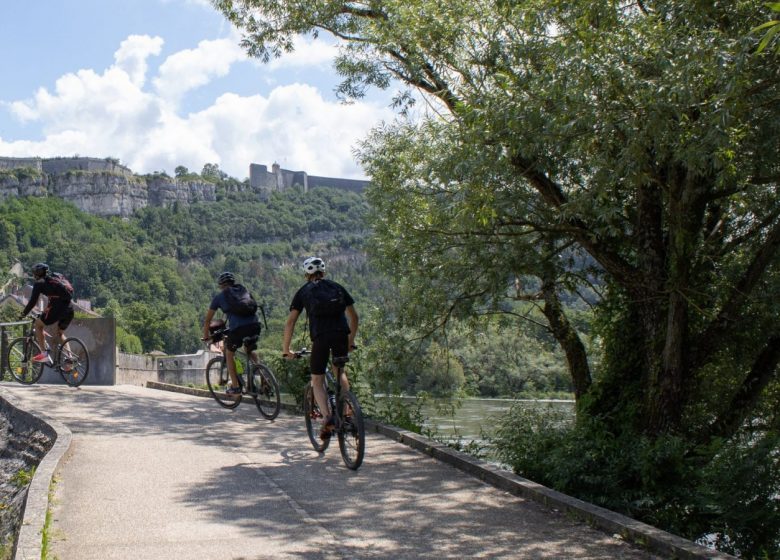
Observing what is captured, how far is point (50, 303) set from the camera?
13.2 m

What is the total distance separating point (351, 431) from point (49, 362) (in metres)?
7.64

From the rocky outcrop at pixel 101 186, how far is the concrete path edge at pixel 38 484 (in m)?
170

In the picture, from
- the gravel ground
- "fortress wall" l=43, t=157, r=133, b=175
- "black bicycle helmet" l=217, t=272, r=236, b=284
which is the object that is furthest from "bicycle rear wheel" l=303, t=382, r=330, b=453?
"fortress wall" l=43, t=157, r=133, b=175

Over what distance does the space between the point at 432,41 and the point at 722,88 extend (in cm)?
523

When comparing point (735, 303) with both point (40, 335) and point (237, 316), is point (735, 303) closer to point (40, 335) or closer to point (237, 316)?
point (237, 316)

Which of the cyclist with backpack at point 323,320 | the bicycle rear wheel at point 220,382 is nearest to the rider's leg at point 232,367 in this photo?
the bicycle rear wheel at point 220,382

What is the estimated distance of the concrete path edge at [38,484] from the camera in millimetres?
4758

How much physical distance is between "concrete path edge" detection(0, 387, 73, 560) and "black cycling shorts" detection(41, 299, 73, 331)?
3.05m

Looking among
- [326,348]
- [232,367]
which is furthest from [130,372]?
[326,348]

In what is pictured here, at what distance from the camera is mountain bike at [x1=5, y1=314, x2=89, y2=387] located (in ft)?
44.5

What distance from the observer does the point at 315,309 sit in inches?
306

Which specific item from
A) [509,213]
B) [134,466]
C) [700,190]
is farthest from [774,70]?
[134,466]

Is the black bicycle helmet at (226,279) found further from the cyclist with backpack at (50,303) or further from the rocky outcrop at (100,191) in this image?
the rocky outcrop at (100,191)

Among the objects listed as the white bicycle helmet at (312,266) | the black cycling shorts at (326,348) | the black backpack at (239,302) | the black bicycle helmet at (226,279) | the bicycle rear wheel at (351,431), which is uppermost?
the black bicycle helmet at (226,279)
